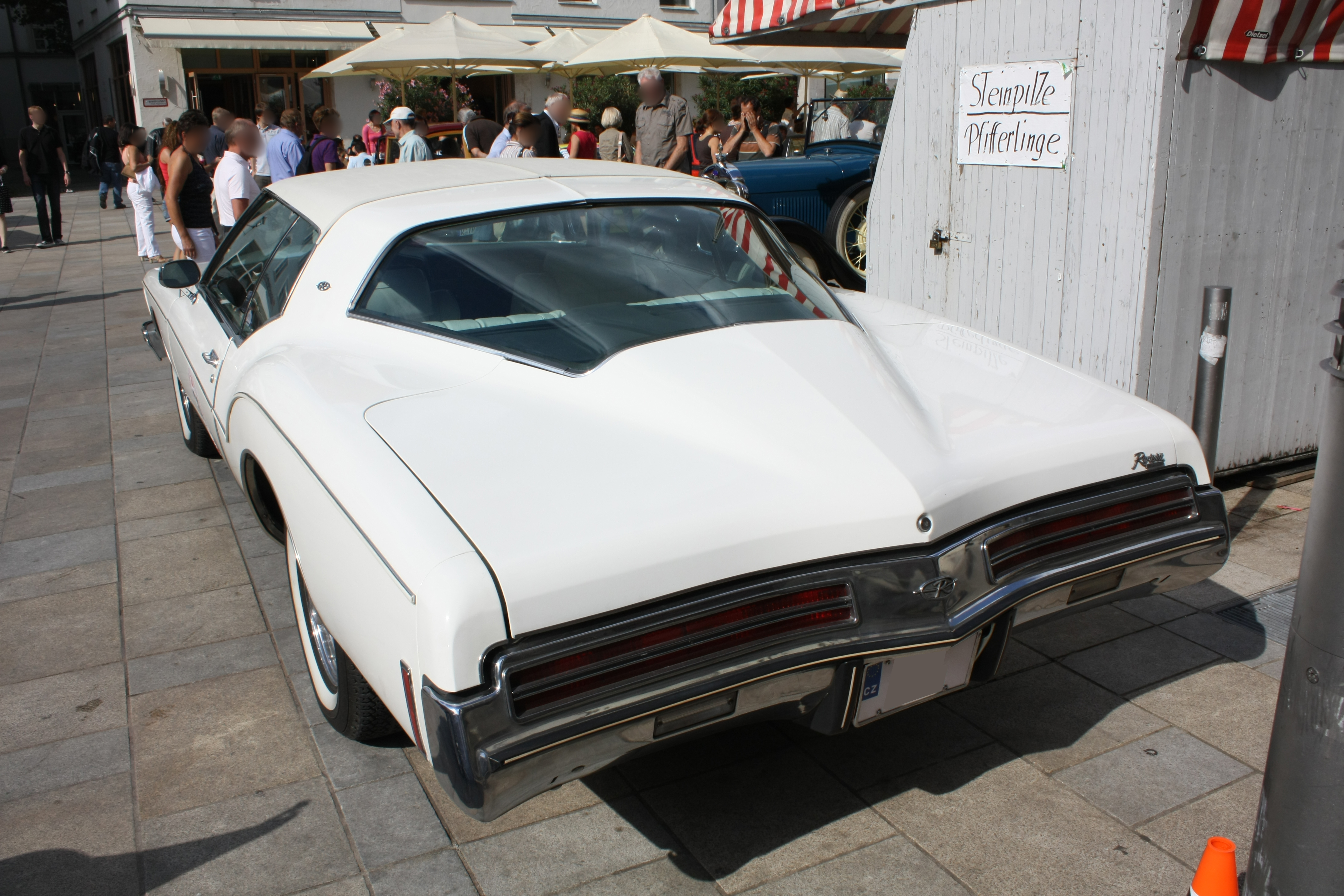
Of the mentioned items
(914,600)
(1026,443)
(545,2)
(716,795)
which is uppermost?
(545,2)

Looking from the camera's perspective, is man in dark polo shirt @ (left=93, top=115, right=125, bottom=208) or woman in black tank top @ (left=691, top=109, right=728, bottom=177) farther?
man in dark polo shirt @ (left=93, top=115, right=125, bottom=208)

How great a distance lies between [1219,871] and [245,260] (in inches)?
158

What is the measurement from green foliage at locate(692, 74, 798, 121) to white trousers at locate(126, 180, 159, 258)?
17.2 meters

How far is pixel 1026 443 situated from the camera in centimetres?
252

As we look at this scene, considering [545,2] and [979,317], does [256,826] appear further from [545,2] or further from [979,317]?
[545,2]

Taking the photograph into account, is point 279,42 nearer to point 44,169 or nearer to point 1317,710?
point 44,169

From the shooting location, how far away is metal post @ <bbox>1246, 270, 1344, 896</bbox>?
6.08 ft

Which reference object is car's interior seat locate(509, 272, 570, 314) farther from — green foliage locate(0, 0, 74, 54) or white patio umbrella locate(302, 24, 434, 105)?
green foliage locate(0, 0, 74, 54)

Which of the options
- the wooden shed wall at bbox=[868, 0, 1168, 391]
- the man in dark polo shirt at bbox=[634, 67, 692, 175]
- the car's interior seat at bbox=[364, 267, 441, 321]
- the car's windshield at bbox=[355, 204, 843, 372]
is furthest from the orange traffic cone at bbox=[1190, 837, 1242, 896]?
the man in dark polo shirt at bbox=[634, 67, 692, 175]

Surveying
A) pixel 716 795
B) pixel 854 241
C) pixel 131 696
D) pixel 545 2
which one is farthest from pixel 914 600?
pixel 545 2

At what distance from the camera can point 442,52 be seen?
14.6m

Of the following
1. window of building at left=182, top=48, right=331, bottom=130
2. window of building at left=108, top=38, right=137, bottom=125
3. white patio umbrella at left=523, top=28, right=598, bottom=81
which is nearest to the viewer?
white patio umbrella at left=523, top=28, right=598, bottom=81

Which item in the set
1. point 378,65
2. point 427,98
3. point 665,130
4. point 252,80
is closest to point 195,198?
point 665,130

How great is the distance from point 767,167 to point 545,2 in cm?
2070
